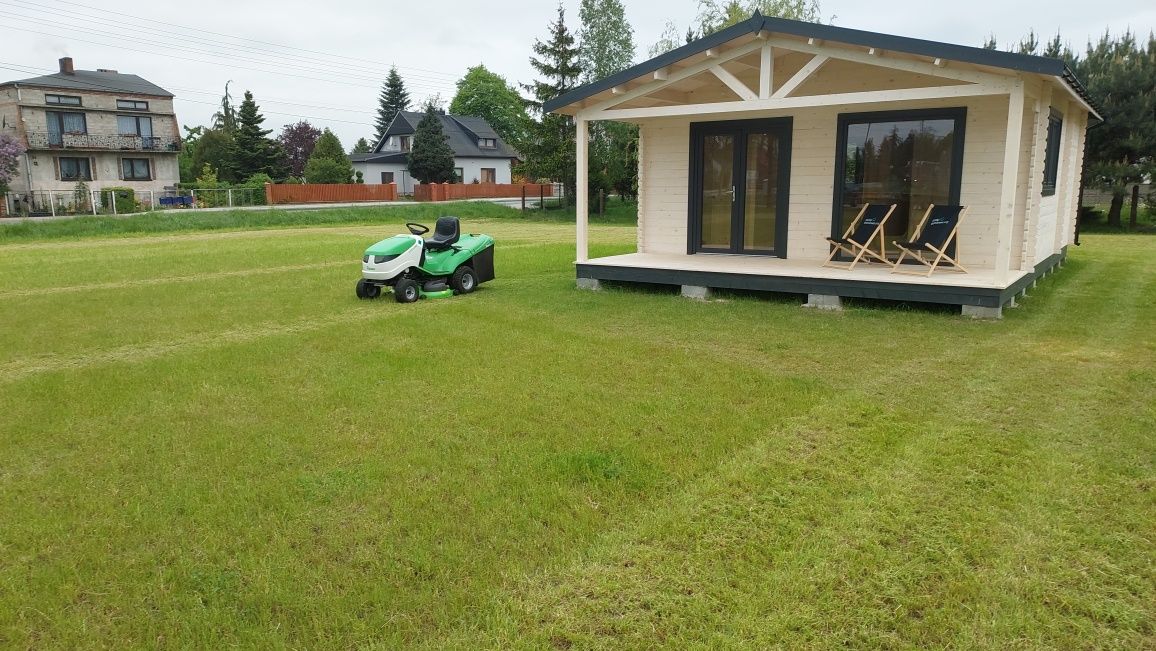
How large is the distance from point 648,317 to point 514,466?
14.0 ft

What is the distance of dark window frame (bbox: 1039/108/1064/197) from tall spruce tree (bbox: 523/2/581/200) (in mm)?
21204

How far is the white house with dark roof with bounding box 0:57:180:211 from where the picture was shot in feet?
115

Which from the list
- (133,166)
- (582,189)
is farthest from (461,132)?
(582,189)

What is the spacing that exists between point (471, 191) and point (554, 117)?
12498 millimetres

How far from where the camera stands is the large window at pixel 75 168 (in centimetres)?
3609

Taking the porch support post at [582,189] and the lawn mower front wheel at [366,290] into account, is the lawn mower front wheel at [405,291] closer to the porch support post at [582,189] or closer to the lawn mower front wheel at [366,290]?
the lawn mower front wheel at [366,290]

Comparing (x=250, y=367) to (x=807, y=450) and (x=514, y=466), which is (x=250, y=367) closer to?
(x=514, y=466)

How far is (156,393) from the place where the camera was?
17.4 feet

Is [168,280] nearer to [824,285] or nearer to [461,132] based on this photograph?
[824,285]

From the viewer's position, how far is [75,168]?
120ft

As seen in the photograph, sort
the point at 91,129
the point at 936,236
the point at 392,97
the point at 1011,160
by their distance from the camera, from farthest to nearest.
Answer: the point at 392,97
the point at 91,129
the point at 936,236
the point at 1011,160

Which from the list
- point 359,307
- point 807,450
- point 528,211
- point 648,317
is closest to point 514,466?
point 807,450

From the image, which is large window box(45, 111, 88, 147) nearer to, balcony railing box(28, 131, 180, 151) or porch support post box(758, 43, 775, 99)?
balcony railing box(28, 131, 180, 151)

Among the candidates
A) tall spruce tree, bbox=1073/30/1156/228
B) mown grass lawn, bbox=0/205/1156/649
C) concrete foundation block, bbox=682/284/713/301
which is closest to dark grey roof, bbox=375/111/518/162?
tall spruce tree, bbox=1073/30/1156/228
